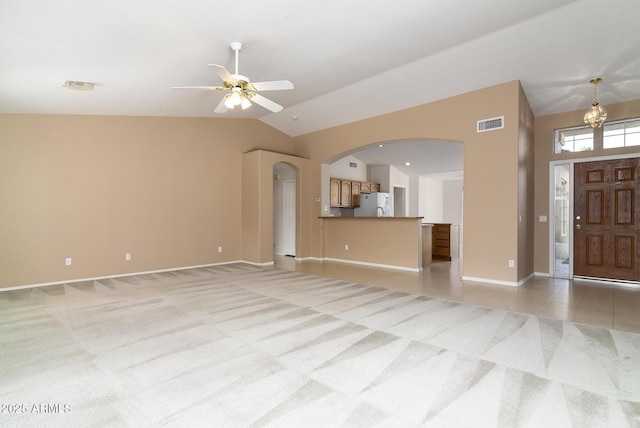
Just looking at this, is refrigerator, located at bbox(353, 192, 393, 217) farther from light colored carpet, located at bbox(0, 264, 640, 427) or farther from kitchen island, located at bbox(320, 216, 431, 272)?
light colored carpet, located at bbox(0, 264, 640, 427)

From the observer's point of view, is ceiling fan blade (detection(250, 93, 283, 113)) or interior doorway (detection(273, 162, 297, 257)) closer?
ceiling fan blade (detection(250, 93, 283, 113))

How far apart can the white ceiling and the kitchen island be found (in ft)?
8.12

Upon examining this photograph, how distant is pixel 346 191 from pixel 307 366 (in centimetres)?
742

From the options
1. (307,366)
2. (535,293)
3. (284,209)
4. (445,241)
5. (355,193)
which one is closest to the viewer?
(307,366)

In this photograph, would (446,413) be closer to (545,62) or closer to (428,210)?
(545,62)

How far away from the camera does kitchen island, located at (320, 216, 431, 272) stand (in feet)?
20.6

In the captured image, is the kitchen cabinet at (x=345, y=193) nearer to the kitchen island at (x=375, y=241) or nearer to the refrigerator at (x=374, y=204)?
the refrigerator at (x=374, y=204)

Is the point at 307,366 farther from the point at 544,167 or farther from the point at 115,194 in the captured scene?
the point at 544,167

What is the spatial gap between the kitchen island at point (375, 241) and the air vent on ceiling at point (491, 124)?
191 centimetres

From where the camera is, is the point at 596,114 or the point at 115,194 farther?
the point at 115,194

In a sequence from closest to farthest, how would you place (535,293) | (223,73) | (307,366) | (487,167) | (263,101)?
(307,366)
(223,73)
(263,101)
(535,293)
(487,167)

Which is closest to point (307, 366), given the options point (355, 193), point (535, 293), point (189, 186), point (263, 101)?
point (263, 101)

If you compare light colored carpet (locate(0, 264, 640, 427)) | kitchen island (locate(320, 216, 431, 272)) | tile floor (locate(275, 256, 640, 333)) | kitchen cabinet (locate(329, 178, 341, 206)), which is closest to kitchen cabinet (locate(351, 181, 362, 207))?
kitchen cabinet (locate(329, 178, 341, 206))

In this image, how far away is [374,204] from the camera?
9.54 m
